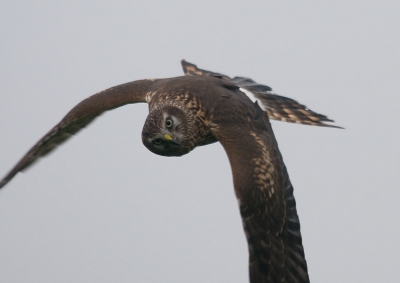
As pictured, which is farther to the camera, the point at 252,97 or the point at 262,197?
the point at 252,97

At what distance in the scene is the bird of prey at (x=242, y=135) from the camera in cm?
1380

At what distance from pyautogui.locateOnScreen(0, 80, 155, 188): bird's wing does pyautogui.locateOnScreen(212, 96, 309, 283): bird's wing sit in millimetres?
1611

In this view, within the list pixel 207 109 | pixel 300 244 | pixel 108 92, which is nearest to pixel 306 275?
pixel 300 244

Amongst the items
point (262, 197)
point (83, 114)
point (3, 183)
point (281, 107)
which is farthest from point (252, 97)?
point (3, 183)

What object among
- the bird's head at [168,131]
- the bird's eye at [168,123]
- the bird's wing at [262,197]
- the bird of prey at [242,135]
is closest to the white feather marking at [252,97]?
the bird of prey at [242,135]

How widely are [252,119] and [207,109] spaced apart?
567 mm

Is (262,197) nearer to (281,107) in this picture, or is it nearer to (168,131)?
(168,131)

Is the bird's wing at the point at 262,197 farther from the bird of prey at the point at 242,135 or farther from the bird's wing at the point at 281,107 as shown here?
the bird's wing at the point at 281,107

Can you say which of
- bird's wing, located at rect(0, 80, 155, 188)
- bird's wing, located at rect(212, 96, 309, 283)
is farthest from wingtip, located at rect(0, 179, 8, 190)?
bird's wing, located at rect(212, 96, 309, 283)

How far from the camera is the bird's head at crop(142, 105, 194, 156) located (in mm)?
14438

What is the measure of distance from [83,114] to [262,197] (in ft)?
10.7

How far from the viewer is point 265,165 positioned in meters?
14.1

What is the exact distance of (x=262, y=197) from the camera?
13859 mm

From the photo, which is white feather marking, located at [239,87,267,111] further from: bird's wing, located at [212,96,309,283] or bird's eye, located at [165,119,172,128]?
bird's eye, located at [165,119,172,128]
